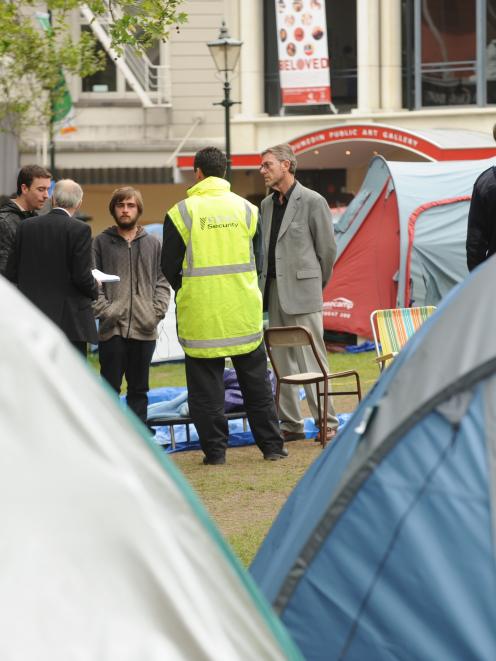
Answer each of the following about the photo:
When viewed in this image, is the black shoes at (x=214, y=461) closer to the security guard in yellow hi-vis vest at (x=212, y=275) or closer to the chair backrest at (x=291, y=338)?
the security guard in yellow hi-vis vest at (x=212, y=275)

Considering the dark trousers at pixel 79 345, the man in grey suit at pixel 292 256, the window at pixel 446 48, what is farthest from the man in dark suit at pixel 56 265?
the window at pixel 446 48

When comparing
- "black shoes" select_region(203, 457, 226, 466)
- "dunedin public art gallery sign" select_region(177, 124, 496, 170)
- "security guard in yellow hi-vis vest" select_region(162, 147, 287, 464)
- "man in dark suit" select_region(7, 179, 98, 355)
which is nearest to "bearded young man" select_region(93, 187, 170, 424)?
"security guard in yellow hi-vis vest" select_region(162, 147, 287, 464)

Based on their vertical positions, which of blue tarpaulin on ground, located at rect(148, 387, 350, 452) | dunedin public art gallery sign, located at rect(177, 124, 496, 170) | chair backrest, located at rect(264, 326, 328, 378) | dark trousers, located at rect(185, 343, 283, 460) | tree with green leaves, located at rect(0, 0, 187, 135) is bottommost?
blue tarpaulin on ground, located at rect(148, 387, 350, 452)

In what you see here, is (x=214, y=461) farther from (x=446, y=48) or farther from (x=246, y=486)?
(x=446, y=48)

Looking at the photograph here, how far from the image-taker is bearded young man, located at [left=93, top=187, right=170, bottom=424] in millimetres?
8922

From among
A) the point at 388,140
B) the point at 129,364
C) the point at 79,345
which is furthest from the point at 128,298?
the point at 388,140

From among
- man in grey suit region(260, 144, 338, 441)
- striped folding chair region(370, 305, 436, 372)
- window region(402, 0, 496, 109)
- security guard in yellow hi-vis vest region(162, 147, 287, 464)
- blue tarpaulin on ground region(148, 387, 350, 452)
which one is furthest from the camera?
window region(402, 0, 496, 109)

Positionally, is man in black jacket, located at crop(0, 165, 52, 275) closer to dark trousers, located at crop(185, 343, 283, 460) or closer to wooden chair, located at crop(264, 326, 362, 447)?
dark trousers, located at crop(185, 343, 283, 460)

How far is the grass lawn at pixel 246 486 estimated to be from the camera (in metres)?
6.79

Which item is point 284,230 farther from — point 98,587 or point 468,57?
point 468,57

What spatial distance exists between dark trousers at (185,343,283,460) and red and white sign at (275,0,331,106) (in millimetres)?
18460

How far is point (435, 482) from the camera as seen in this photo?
366cm

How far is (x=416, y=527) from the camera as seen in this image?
3656mm

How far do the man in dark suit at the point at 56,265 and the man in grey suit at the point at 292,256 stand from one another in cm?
169
